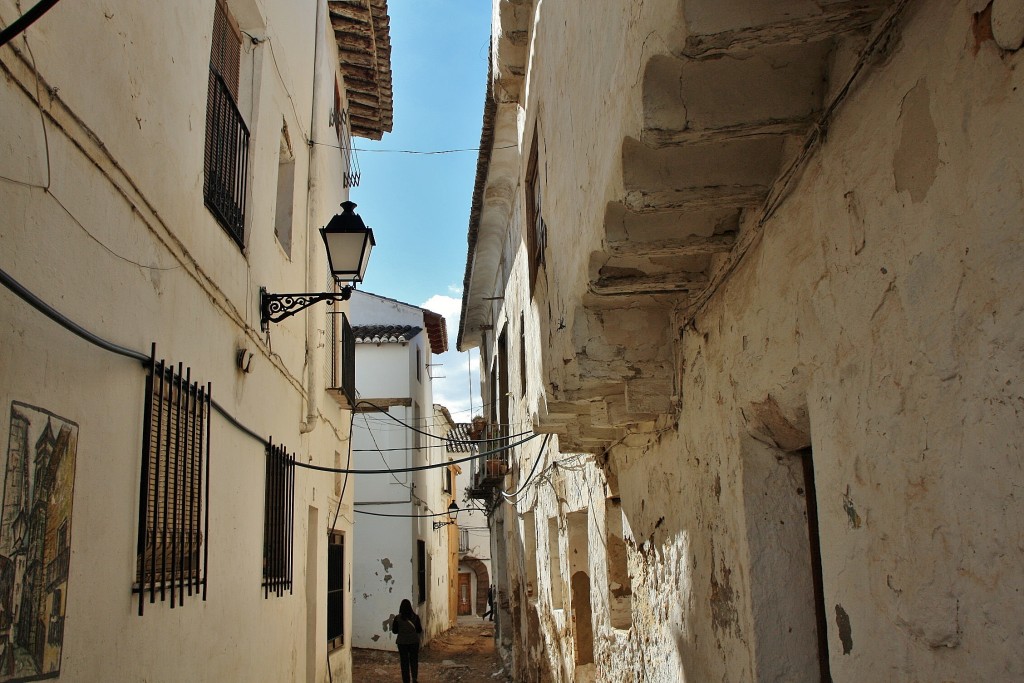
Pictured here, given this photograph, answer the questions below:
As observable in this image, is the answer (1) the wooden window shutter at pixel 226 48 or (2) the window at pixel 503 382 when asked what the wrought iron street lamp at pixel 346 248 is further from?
(2) the window at pixel 503 382

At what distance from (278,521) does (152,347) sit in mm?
3292

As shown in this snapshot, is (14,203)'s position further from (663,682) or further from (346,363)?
(346,363)

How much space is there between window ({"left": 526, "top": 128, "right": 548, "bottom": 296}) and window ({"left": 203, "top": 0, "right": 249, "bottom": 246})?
2107 millimetres

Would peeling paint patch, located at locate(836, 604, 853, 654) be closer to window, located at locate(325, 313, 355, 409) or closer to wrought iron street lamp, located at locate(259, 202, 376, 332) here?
wrought iron street lamp, located at locate(259, 202, 376, 332)

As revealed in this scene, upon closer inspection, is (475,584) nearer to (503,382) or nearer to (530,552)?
(503,382)

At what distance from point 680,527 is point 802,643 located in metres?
1.28

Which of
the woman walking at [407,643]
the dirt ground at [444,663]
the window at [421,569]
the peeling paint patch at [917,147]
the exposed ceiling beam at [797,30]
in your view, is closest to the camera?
the peeling paint patch at [917,147]

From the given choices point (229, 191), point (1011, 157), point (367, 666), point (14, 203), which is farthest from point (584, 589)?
point (367, 666)

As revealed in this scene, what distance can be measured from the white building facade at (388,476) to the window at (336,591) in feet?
23.8

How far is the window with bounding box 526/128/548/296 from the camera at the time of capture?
A: 270 inches

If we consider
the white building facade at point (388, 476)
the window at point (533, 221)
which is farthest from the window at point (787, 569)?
the white building facade at point (388, 476)

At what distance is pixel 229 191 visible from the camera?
5789 mm

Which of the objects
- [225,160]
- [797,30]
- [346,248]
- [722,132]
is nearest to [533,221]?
[346,248]

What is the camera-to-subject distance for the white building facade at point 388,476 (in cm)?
2003
